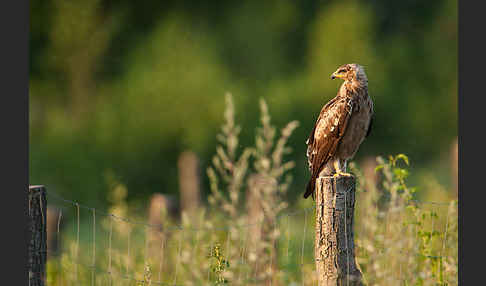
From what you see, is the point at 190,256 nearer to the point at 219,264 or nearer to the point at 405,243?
the point at 219,264

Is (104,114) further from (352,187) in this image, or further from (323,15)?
(352,187)

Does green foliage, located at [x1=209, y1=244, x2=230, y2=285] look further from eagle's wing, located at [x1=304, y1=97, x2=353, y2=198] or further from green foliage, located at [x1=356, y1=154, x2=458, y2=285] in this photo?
green foliage, located at [x1=356, y1=154, x2=458, y2=285]

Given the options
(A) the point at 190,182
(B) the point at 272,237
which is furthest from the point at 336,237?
(A) the point at 190,182

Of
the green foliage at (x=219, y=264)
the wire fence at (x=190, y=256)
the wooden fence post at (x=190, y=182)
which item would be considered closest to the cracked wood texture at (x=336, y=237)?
the wire fence at (x=190, y=256)

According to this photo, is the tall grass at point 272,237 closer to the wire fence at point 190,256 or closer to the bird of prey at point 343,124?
the wire fence at point 190,256

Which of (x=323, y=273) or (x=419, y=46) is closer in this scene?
(x=323, y=273)

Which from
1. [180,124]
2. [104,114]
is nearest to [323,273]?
[180,124]

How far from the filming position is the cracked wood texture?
8.17 ft

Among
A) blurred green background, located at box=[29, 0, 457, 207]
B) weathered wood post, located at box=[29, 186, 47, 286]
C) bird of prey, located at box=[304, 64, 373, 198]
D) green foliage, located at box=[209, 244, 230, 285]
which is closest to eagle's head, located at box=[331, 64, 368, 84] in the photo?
bird of prey, located at box=[304, 64, 373, 198]

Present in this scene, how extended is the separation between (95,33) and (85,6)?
614mm

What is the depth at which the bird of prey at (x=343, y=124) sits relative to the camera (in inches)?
118

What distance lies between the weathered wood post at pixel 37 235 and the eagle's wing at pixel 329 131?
1.30m

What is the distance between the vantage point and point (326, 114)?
3.04 m

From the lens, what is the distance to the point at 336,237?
8.18 feet
